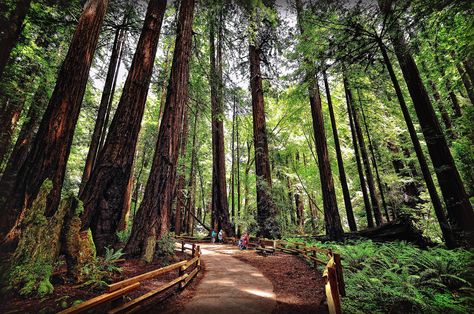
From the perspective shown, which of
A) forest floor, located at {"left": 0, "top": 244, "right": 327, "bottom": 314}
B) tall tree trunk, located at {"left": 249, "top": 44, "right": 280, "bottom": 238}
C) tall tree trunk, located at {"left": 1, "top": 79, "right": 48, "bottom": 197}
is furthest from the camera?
tall tree trunk, located at {"left": 249, "top": 44, "right": 280, "bottom": 238}

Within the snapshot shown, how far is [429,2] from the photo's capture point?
547cm

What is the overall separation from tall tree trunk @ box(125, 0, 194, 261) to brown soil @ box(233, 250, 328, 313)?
3971 millimetres

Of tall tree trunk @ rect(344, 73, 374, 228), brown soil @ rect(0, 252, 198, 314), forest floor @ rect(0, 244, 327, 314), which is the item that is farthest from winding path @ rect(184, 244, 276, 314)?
tall tree trunk @ rect(344, 73, 374, 228)

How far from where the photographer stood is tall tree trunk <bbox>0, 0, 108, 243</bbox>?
480 cm

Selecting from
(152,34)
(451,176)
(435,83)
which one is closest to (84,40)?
(152,34)

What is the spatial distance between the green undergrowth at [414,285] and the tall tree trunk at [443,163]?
93 centimetres

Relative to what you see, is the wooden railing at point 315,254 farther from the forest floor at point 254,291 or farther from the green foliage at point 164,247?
the green foliage at point 164,247

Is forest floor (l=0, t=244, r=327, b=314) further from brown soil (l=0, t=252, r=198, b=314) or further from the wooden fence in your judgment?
the wooden fence

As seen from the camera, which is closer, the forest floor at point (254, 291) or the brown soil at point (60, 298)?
the brown soil at point (60, 298)

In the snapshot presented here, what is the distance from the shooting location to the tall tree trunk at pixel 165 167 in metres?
6.89

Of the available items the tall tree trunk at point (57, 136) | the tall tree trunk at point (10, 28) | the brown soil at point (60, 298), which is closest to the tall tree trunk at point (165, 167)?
the brown soil at point (60, 298)

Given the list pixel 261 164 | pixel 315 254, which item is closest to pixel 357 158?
pixel 261 164

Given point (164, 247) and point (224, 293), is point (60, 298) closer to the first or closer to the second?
point (224, 293)

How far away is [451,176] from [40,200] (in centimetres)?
1142
